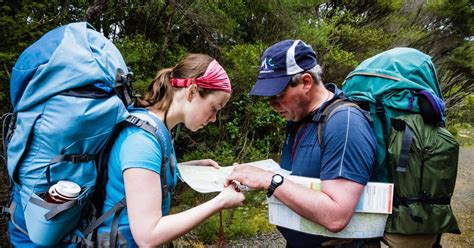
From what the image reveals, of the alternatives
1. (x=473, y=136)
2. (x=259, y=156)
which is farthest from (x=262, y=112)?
(x=473, y=136)

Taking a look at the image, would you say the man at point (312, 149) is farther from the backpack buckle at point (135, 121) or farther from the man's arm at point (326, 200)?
the backpack buckle at point (135, 121)

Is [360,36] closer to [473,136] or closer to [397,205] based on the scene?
[397,205]

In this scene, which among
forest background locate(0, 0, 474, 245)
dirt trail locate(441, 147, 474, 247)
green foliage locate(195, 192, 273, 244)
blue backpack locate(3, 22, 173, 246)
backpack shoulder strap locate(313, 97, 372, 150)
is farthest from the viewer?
dirt trail locate(441, 147, 474, 247)

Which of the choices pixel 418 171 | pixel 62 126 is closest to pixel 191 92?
pixel 62 126

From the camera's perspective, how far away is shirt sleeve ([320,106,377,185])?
1606 mm

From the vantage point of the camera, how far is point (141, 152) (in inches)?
57.2

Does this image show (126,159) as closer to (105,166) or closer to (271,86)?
(105,166)

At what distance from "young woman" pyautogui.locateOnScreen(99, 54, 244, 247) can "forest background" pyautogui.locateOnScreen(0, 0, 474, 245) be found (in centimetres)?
191

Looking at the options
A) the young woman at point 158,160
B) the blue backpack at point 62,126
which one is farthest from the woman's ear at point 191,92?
the blue backpack at point 62,126

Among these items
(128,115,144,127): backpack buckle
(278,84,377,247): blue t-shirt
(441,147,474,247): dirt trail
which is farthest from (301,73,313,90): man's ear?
(441,147,474,247): dirt trail

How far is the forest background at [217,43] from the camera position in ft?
11.2

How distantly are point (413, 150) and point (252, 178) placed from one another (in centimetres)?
83

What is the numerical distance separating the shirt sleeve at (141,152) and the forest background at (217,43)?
6.85 ft

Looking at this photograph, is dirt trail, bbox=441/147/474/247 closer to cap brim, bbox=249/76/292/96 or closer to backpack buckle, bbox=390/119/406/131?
backpack buckle, bbox=390/119/406/131
